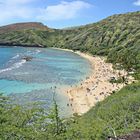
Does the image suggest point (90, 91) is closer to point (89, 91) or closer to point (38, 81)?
point (89, 91)

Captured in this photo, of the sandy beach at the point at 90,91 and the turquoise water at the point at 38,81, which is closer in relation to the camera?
the sandy beach at the point at 90,91

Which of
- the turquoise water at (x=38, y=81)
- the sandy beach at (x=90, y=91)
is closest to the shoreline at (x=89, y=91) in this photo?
the sandy beach at (x=90, y=91)

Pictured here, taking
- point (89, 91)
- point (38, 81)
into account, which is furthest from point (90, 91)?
point (38, 81)

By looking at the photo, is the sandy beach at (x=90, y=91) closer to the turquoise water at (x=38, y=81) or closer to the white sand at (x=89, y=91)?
the white sand at (x=89, y=91)

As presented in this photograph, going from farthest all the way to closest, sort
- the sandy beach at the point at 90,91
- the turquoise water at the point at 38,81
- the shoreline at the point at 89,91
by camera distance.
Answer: the turquoise water at the point at 38,81 < the sandy beach at the point at 90,91 < the shoreline at the point at 89,91

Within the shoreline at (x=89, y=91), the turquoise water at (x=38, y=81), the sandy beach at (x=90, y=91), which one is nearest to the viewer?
the shoreline at (x=89, y=91)

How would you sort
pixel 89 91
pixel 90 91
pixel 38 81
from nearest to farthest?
pixel 89 91 < pixel 90 91 < pixel 38 81

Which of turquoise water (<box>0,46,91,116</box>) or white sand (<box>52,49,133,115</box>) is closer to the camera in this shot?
white sand (<box>52,49,133,115</box>)

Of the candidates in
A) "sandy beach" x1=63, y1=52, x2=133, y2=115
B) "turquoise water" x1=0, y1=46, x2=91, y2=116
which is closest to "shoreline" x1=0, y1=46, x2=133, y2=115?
"sandy beach" x1=63, y1=52, x2=133, y2=115

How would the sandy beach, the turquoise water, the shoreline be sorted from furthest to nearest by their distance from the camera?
1. the turquoise water
2. the sandy beach
3. the shoreline

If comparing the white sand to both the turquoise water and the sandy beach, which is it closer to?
the sandy beach

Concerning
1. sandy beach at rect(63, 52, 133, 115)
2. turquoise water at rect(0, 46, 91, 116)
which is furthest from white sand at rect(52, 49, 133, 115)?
turquoise water at rect(0, 46, 91, 116)

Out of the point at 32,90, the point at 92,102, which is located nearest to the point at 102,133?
the point at 92,102

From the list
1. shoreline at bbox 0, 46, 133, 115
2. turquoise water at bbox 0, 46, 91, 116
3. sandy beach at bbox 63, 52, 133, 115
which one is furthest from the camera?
turquoise water at bbox 0, 46, 91, 116
